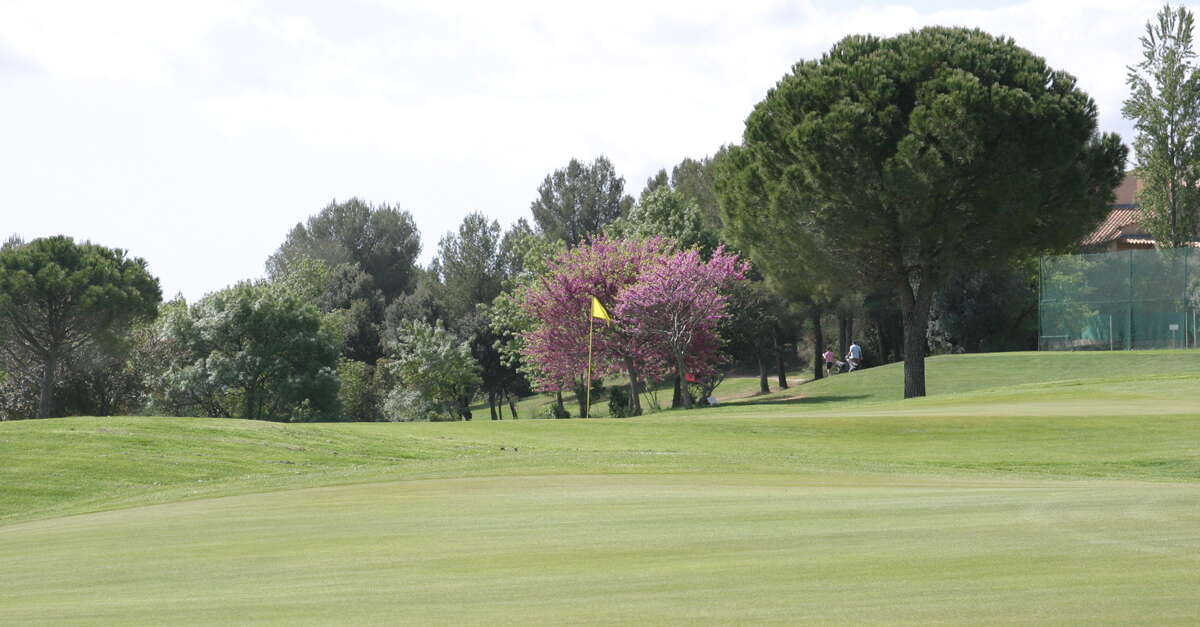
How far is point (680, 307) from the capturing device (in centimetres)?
5034

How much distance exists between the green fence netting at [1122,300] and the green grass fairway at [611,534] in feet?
89.3

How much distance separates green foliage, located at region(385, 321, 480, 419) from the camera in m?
68.5

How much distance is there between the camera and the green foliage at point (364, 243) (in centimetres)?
11700

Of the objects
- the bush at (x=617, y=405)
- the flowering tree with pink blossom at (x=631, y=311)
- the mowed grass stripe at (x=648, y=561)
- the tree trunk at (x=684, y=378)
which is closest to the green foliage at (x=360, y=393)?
the flowering tree with pink blossom at (x=631, y=311)

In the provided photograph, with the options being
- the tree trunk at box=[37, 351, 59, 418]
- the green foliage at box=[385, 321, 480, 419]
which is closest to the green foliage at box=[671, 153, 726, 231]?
the green foliage at box=[385, 321, 480, 419]

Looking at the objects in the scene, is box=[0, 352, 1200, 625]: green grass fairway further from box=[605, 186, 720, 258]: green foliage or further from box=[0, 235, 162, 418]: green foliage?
box=[605, 186, 720, 258]: green foliage

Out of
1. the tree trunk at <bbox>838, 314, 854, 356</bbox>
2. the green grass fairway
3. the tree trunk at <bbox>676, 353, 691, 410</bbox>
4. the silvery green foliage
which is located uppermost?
the tree trunk at <bbox>838, 314, 854, 356</bbox>

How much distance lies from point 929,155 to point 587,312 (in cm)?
1840

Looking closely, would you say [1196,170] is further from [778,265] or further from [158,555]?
[158,555]

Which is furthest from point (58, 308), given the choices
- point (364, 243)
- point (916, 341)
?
point (364, 243)

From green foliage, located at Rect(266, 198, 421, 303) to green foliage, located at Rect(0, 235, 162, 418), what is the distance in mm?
52570

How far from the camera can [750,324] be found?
190ft

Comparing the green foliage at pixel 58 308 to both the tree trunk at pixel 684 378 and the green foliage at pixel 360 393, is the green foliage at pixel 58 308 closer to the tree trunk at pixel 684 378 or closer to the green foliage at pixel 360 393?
the green foliage at pixel 360 393

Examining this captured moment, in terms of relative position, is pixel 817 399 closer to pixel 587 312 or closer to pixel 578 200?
pixel 587 312
